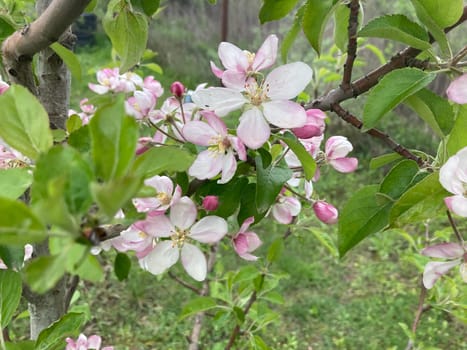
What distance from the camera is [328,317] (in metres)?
2.31

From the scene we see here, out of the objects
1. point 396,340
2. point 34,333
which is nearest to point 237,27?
point 396,340

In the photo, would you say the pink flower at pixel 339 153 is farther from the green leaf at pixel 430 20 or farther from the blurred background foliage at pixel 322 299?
the blurred background foliage at pixel 322 299

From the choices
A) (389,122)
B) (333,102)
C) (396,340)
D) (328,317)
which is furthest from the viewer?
(389,122)

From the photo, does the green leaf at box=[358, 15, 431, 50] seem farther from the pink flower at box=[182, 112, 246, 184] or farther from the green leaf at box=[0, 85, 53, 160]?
the green leaf at box=[0, 85, 53, 160]

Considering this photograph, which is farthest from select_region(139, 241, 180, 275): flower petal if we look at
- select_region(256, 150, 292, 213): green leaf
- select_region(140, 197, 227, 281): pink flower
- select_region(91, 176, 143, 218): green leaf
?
select_region(91, 176, 143, 218): green leaf

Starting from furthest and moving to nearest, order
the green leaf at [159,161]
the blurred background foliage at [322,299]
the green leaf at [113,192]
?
the blurred background foliage at [322,299]
the green leaf at [159,161]
the green leaf at [113,192]

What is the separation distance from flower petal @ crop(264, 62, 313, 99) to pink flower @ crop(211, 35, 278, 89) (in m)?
0.02

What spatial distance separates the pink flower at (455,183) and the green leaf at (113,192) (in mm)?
291

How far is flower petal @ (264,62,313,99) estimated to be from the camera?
55 cm

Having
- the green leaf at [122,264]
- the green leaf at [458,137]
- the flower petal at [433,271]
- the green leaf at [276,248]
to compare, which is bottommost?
the green leaf at [276,248]

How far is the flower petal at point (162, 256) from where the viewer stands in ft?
2.02

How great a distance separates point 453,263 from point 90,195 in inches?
15.6

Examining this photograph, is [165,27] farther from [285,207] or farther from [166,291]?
[285,207]

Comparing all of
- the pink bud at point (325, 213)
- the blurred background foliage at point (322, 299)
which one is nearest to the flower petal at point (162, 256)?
the pink bud at point (325, 213)
